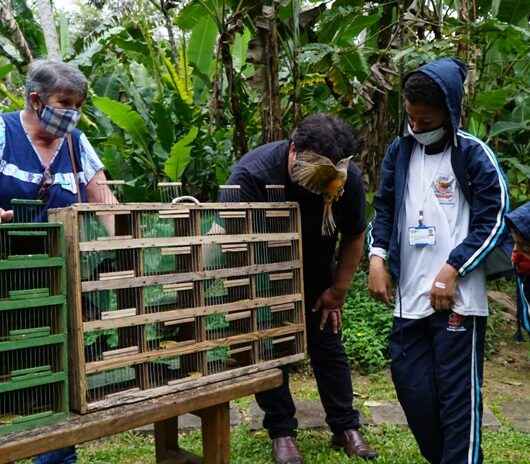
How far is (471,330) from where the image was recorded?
258 centimetres

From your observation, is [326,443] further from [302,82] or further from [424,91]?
[302,82]

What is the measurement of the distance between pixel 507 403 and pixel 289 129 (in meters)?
2.67

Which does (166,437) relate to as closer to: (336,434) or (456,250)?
(336,434)

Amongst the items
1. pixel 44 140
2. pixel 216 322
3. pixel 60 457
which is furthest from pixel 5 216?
pixel 60 457

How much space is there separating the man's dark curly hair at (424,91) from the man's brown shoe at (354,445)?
1665mm

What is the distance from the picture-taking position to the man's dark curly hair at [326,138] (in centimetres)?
266

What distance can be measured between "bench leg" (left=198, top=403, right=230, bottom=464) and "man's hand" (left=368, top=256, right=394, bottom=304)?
0.77m

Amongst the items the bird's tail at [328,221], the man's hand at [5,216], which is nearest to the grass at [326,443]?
the bird's tail at [328,221]

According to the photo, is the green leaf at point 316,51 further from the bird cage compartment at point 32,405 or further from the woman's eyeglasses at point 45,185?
the bird cage compartment at point 32,405

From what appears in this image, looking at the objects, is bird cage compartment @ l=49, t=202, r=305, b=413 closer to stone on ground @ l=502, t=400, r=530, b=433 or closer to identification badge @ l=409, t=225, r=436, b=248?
identification badge @ l=409, t=225, r=436, b=248

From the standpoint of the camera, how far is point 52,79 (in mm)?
2416

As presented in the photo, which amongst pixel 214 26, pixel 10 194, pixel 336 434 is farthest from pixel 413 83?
pixel 214 26

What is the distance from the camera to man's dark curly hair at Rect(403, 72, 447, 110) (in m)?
2.52

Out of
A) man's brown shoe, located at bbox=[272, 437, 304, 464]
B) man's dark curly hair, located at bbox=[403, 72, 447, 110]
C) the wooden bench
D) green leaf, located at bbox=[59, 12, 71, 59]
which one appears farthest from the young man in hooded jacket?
green leaf, located at bbox=[59, 12, 71, 59]
